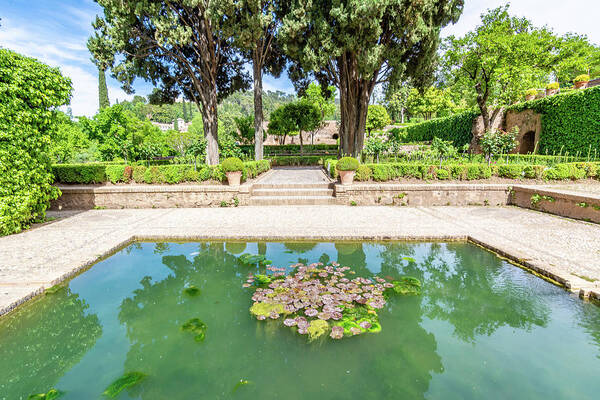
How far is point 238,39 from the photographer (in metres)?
11.5

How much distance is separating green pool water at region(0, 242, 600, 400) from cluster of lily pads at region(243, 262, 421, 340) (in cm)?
13

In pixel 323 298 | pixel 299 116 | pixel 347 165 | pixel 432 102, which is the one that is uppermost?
pixel 432 102

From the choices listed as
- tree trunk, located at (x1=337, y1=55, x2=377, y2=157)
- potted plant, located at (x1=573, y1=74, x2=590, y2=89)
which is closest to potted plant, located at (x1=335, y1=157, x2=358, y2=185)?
tree trunk, located at (x1=337, y1=55, x2=377, y2=157)

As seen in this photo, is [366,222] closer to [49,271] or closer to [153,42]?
[49,271]

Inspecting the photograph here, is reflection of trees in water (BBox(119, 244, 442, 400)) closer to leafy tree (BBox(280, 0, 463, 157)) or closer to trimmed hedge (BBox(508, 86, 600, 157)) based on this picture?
leafy tree (BBox(280, 0, 463, 157))

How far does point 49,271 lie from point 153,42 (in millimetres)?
12108

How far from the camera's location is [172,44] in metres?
12.3

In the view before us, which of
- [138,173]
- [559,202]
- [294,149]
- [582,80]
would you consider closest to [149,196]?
[138,173]

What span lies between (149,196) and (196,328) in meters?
7.23

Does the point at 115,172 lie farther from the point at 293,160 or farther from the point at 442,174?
the point at 293,160

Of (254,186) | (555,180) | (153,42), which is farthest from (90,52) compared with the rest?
(555,180)

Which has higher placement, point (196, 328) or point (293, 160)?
point (293, 160)

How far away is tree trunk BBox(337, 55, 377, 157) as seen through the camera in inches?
555

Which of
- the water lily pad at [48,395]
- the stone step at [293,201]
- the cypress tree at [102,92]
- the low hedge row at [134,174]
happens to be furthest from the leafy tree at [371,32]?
the cypress tree at [102,92]
